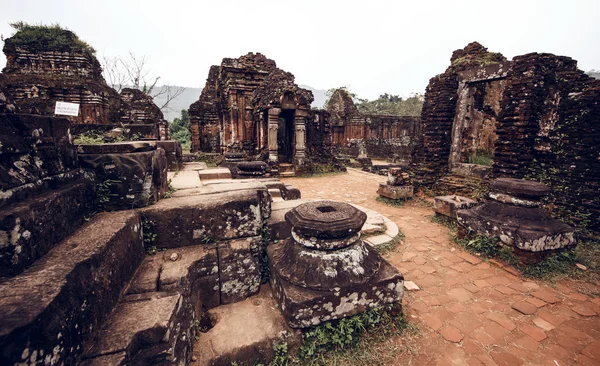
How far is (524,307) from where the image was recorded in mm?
2664

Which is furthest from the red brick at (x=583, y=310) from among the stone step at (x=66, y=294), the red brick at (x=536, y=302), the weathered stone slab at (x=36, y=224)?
the weathered stone slab at (x=36, y=224)

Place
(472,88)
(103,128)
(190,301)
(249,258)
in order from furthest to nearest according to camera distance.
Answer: (472,88) → (103,128) → (249,258) → (190,301)

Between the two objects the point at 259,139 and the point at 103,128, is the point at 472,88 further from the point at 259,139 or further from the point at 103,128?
the point at 103,128

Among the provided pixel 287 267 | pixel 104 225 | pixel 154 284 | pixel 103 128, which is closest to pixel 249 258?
pixel 287 267

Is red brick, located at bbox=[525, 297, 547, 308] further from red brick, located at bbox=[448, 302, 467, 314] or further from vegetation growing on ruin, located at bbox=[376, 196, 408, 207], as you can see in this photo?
vegetation growing on ruin, located at bbox=[376, 196, 408, 207]

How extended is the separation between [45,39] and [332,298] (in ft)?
47.0

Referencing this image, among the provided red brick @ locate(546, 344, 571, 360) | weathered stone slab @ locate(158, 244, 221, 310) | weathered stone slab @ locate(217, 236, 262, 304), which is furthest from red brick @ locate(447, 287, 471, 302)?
weathered stone slab @ locate(158, 244, 221, 310)

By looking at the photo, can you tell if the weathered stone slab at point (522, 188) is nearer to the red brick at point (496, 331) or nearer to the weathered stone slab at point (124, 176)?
the red brick at point (496, 331)

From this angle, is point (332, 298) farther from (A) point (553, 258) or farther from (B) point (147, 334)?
(A) point (553, 258)

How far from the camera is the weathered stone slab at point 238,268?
2.19 meters

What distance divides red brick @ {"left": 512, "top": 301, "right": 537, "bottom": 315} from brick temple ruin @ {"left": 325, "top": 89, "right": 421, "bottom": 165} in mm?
15674

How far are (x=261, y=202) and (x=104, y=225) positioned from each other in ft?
4.13

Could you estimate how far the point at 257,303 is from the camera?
2188 millimetres

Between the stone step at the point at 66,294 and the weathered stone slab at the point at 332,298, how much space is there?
3.84 feet
